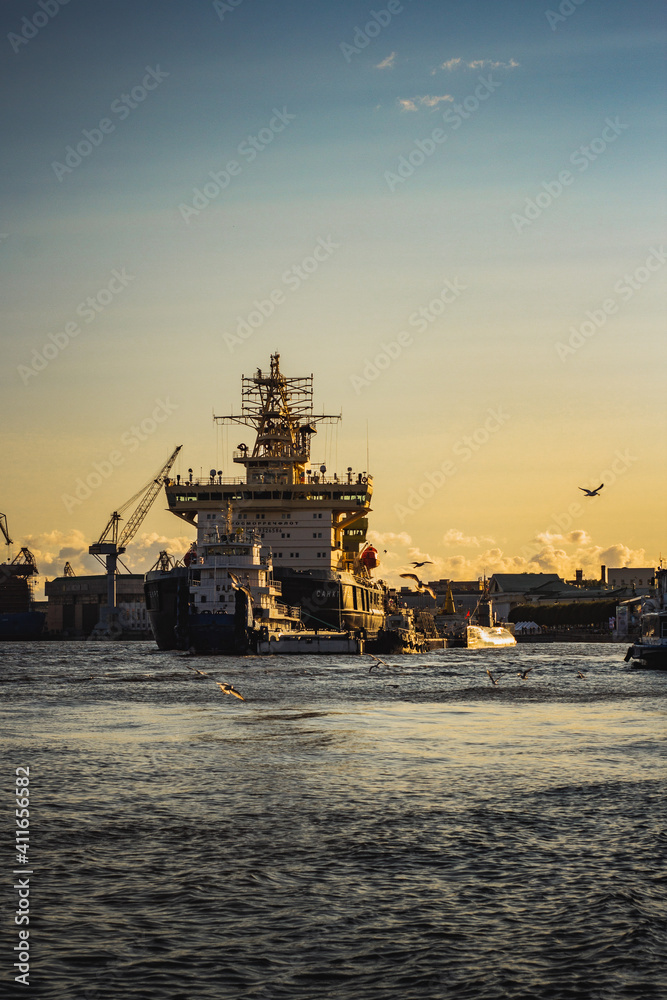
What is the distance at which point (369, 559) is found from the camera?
143 metres

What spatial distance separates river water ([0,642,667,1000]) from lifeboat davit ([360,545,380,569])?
4186 inches

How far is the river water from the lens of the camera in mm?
11367

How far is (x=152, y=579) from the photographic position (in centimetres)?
10119

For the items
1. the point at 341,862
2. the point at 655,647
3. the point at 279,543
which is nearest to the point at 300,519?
the point at 279,543

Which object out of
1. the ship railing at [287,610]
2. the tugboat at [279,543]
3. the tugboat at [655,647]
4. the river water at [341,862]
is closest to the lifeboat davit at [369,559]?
the tugboat at [279,543]

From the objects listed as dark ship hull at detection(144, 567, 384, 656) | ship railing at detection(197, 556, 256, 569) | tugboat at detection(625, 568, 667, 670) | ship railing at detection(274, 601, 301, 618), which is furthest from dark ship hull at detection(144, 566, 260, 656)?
tugboat at detection(625, 568, 667, 670)

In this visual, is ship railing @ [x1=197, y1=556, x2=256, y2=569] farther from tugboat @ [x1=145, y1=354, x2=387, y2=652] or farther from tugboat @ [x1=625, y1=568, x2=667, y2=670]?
tugboat @ [x1=625, y1=568, x2=667, y2=670]

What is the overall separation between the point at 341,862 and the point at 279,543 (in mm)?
101369

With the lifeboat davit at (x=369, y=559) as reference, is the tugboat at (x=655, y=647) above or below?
below

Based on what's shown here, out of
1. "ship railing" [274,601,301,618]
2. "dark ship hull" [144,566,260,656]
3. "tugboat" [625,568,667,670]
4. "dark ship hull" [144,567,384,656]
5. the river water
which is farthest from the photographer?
"ship railing" [274,601,301,618]

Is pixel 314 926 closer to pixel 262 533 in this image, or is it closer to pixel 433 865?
pixel 433 865

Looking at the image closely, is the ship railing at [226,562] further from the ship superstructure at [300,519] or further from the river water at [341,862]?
the river water at [341,862]

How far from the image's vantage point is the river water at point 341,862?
11.4m

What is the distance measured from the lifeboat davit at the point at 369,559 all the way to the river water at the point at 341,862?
106323mm
